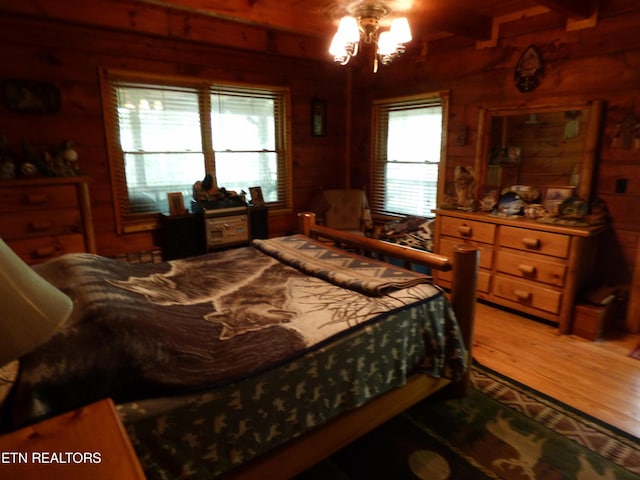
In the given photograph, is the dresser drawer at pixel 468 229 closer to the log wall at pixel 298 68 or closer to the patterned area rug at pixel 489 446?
the log wall at pixel 298 68

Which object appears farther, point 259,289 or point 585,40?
point 585,40

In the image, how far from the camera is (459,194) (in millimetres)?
3580

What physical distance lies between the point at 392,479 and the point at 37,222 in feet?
8.94

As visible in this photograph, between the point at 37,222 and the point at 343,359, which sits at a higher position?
the point at 37,222

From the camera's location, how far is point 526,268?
9.68 feet

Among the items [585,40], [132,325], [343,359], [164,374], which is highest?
[585,40]

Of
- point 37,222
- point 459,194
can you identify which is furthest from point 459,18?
point 37,222

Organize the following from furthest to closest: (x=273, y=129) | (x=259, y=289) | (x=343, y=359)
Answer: (x=273, y=129)
(x=259, y=289)
(x=343, y=359)

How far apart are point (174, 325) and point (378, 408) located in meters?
0.91

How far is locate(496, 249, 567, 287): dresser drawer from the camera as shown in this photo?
2814 millimetres

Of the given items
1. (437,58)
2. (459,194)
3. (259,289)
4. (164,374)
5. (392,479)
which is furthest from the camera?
(437,58)

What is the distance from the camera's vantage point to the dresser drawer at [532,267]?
9.23 feet

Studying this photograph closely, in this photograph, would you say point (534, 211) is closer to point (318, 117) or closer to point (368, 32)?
point (368, 32)

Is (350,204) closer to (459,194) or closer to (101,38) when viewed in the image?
(459,194)
